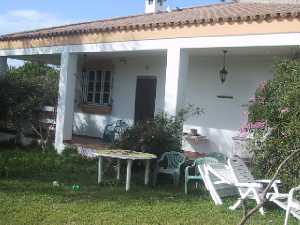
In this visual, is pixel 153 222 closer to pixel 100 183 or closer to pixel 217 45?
pixel 100 183

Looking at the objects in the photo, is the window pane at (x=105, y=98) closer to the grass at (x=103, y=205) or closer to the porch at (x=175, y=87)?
the porch at (x=175, y=87)

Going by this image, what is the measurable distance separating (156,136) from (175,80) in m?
1.62

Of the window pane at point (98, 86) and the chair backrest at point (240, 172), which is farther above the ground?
the window pane at point (98, 86)

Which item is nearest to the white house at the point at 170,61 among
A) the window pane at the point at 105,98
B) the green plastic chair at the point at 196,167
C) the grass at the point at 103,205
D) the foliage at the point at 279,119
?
the window pane at the point at 105,98

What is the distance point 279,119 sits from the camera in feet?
26.1

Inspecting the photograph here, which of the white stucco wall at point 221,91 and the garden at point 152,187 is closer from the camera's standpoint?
the garden at point 152,187

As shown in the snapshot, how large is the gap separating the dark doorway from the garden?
3.96 m

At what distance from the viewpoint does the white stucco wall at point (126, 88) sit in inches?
582

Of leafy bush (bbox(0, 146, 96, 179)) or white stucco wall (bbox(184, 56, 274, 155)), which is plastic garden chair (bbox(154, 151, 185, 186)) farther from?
white stucco wall (bbox(184, 56, 274, 155))

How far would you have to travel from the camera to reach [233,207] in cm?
752

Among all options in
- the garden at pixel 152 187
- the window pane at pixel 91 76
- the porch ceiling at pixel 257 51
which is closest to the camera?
the garden at pixel 152 187

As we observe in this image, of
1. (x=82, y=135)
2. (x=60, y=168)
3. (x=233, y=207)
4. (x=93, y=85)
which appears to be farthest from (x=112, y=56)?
(x=233, y=207)

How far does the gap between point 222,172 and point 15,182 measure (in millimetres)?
3858

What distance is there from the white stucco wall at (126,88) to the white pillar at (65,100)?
2.34 metres
